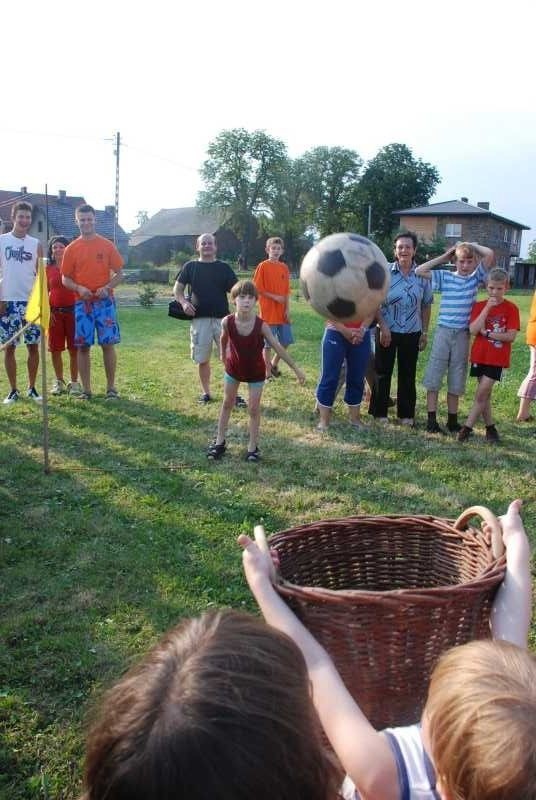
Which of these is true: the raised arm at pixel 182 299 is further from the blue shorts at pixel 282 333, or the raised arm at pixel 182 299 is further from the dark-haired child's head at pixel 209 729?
the dark-haired child's head at pixel 209 729

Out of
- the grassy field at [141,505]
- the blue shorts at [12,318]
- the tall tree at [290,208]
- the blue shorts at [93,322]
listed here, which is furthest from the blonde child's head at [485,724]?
the tall tree at [290,208]

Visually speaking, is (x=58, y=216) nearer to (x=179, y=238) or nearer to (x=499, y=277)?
(x=179, y=238)

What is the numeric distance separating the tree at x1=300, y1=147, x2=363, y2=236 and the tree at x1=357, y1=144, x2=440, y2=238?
1.21m

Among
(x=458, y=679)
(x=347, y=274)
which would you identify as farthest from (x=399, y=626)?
(x=347, y=274)

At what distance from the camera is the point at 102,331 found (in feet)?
25.5

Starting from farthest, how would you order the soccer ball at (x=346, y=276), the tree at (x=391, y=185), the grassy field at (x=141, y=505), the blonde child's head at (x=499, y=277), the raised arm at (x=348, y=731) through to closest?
the tree at (x=391, y=185) < the blonde child's head at (x=499, y=277) < the soccer ball at (x=346, y=276) < the grassy field at (x=141, y=505) < the raised arm at (x=348, y=731)

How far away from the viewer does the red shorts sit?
820 centimetres

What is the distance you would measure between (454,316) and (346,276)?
3.24 m

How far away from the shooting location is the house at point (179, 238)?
221 ft

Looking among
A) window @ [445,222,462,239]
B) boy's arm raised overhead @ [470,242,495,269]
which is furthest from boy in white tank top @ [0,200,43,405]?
window @ [445,222,462,239]

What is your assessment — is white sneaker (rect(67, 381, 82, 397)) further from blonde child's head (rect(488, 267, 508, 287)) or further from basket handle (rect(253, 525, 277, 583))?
basket handle (rect(253, 525, 277, 583))

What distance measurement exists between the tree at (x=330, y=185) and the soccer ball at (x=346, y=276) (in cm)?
5951

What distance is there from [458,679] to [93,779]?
0.62 m

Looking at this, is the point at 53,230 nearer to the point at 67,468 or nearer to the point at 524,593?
the point at 67,468
